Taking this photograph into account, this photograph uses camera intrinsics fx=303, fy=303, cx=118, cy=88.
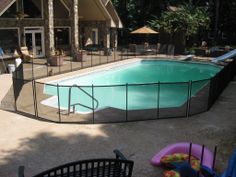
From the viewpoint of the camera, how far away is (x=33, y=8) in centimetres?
2328

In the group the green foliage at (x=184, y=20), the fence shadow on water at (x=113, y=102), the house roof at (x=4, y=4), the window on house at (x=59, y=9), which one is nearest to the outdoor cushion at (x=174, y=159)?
the fence shadow on water at (x=113, y=102)

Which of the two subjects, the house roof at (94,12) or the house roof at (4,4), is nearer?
the house roof at (4,4)

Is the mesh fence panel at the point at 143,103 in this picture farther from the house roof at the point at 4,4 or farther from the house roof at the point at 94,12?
the house roof at the point at 94,12

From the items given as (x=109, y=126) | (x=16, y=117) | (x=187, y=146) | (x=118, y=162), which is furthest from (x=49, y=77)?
(x=118, y=162)

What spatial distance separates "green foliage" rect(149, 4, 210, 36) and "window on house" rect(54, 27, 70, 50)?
958 cm

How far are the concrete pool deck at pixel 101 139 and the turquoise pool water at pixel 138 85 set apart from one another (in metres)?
1.40

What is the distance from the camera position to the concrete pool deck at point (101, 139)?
7141 mm

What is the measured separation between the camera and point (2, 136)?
8.66 meters

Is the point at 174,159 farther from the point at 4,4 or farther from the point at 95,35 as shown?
the point at 95,35

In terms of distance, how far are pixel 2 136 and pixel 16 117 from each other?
5.80 ft

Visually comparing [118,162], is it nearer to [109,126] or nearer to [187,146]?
[187,146]

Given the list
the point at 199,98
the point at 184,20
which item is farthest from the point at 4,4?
the point at 184,20

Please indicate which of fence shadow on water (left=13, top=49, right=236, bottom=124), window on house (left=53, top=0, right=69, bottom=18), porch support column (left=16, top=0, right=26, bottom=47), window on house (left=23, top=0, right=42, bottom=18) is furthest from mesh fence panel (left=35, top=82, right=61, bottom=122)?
window on house (left=53, top=0, right=69, bottom=18)

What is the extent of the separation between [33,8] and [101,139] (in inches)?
696
